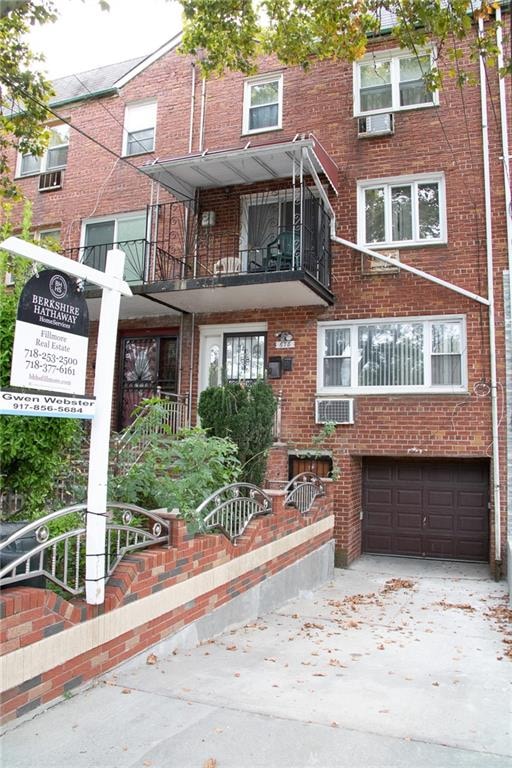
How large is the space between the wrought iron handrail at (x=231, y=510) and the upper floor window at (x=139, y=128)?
31.9ft

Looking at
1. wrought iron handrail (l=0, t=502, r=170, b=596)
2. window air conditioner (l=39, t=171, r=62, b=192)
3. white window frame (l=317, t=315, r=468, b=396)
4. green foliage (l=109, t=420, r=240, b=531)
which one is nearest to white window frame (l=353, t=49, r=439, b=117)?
white window frame (l=317, t=315, r=468, b=396)

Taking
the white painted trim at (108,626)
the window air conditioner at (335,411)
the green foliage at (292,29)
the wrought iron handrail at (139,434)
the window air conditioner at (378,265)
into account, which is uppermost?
the green foliage at (292,29)

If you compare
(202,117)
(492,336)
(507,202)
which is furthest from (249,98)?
(492,336)

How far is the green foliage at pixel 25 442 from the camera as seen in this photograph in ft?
14.4

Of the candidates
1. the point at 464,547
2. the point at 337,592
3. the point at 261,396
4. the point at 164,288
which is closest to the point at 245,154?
the point at 164,288

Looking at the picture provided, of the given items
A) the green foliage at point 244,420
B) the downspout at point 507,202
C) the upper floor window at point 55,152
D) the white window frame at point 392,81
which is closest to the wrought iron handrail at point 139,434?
the green foliage at point 244,420

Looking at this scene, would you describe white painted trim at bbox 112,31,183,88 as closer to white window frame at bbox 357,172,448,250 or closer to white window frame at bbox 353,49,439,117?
white window frame at bbox 353,49,439,117

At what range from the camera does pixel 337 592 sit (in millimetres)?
8859

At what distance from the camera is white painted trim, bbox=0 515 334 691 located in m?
3.22

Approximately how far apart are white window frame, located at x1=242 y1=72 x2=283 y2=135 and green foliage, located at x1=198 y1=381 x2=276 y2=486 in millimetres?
6491

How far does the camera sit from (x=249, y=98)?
41.9ft

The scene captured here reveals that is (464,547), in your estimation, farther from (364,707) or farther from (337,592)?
(364,707)

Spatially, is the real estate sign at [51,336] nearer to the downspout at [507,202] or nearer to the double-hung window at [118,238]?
the downspout at [507,202]

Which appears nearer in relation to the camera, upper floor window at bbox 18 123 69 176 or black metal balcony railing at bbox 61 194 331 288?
black metal balcony railing at bbox 61 194 331 288
